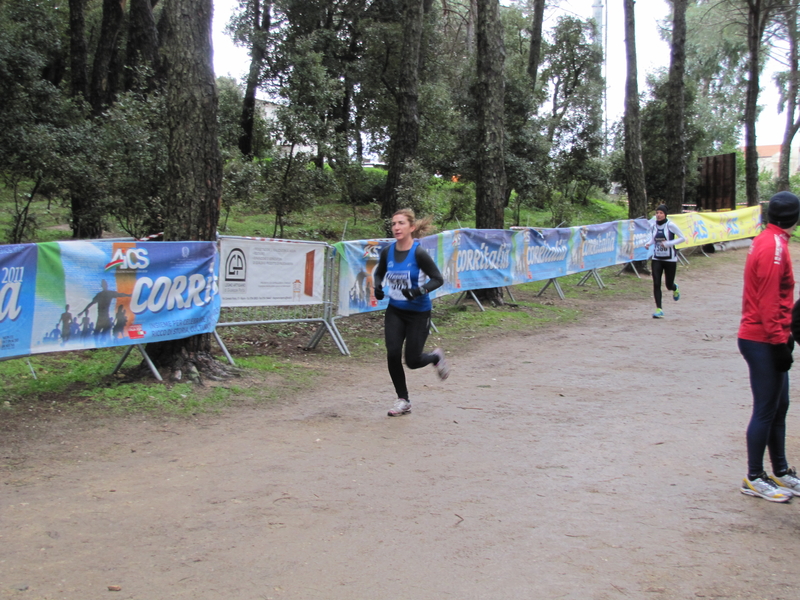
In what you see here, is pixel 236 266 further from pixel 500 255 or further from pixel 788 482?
pixel 500 255

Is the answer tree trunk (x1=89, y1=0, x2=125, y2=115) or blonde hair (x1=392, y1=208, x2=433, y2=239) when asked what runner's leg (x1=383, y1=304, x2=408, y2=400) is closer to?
blonde hair (x1=392, y1=208, x2=433, y2=239)

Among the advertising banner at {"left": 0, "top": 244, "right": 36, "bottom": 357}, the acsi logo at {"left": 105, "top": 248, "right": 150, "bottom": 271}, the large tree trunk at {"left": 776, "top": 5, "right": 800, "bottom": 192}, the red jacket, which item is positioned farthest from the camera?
the large tree trunk at {"left": 776, "top": 5, "right": 800, "bottom": 192}

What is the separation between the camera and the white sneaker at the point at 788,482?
4715mm

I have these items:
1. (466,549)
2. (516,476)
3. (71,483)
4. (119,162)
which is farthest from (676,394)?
(119,162)

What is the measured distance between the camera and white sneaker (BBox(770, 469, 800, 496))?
4.71 m

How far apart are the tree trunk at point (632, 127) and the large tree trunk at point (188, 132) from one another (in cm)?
1562

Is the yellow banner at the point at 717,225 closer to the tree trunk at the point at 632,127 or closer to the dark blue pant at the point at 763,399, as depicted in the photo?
the tree trunk at the point at 632,127

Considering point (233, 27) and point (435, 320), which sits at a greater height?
point (233, 27)

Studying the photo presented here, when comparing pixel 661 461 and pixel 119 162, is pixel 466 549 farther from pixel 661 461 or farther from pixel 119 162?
pixel 119 162

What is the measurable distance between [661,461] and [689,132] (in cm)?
2829

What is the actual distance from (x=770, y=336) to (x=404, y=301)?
3.16m

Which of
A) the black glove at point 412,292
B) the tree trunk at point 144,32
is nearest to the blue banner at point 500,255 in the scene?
the black glove at point 412,292

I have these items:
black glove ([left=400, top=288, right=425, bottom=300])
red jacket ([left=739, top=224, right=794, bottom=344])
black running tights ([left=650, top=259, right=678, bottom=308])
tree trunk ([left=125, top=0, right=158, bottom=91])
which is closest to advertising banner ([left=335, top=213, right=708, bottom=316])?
black running tights ([left=650, top=259, right=678, bottom=308])

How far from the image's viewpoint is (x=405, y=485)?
4.90 m
